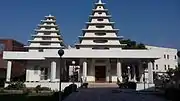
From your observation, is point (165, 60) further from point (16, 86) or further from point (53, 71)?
point (16, 86)

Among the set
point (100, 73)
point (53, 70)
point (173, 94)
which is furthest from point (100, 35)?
point (173, 94)

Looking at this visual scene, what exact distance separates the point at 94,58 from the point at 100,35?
623 cm

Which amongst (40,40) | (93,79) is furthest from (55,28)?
(93,79)

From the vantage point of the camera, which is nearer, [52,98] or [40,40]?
[52,98]

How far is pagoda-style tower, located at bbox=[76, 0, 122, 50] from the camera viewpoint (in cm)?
4144

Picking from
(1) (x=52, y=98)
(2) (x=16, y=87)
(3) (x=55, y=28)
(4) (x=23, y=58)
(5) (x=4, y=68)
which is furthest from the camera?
(3) (x=55, y=28)

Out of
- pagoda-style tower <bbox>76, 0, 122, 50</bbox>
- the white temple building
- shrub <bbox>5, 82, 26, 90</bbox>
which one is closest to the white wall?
the white temple building

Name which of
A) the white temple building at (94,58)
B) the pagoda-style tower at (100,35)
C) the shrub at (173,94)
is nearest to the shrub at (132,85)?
the white temple building at (94,58)

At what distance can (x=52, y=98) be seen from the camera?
15695 millimetres

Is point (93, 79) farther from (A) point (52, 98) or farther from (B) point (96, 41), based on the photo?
(A) point (52, 98)

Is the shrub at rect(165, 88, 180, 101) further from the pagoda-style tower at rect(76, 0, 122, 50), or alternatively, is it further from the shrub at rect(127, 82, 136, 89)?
the pagoda-style tower at rect(76, 0, 122, 50)

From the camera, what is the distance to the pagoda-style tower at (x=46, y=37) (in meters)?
51.7

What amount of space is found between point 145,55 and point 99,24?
9.91m

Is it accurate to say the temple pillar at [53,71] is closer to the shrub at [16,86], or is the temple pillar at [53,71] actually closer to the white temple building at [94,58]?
the white temple building at [94,58]
